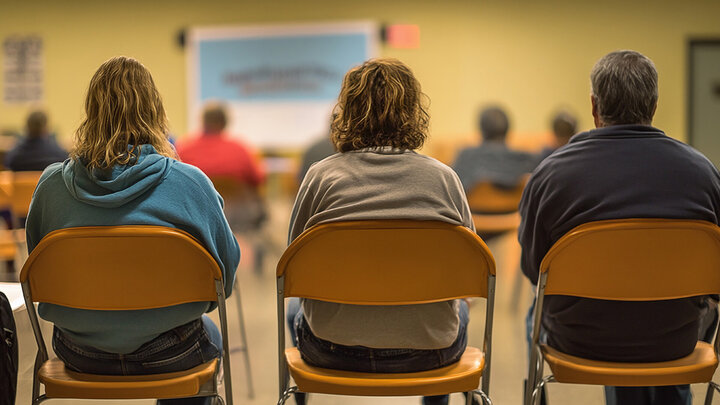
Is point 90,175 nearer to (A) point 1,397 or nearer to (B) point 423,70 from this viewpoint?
(A) point 1,397

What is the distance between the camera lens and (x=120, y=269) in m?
1.35

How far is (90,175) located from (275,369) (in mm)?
1365

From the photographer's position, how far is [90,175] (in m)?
1.46

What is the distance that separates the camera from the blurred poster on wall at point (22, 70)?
8.26 metres

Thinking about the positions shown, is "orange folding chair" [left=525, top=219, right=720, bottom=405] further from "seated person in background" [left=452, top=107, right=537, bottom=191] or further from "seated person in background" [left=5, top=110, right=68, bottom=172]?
"seated person in background" [left=5, top=110, right=68, bottom=172]

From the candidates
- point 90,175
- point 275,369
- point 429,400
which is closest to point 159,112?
point 90,175

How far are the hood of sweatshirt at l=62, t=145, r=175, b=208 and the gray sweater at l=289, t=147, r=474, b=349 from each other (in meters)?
0.35

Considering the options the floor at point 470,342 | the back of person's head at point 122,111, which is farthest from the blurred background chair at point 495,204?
the back of person's head at point 122,111

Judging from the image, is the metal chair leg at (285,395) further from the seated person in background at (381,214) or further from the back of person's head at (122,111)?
the back of person's head at (122,111)

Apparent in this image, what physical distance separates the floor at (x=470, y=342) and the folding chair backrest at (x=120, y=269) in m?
0.53

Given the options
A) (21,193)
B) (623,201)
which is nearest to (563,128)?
(623,201)

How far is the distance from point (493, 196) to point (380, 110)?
2.20 metres

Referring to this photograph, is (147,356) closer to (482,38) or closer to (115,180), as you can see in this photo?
(115,180)

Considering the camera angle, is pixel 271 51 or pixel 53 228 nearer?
pixel 53 228
